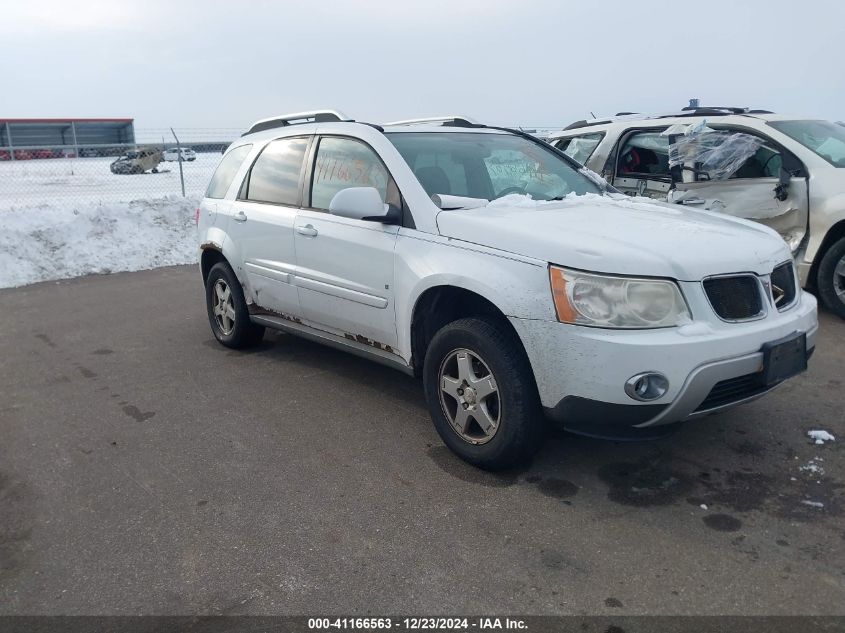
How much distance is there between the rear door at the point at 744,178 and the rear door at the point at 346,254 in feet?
10.4

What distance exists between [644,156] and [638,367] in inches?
196

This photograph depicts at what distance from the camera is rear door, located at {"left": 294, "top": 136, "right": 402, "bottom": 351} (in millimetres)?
4047

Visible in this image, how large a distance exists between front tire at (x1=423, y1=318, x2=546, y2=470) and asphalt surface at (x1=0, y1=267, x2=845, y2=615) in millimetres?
174

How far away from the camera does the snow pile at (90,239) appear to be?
32.0 feet

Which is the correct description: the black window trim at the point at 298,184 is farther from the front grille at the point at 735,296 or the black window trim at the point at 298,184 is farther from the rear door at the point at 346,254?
the front grille at the point at 735,296

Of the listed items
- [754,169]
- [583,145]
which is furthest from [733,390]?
[583,145]

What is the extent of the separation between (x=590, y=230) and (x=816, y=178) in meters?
3.92

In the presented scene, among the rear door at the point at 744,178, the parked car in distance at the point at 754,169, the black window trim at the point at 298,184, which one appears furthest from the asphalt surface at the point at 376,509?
the rear door at the point at 744,178

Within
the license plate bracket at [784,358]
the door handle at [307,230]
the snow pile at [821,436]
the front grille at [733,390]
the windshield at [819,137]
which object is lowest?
the snow pile at [821,436]

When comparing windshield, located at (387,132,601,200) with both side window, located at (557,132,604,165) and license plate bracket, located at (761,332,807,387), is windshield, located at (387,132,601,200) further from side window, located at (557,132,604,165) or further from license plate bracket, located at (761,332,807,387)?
side window, located at (557,132,604,165)

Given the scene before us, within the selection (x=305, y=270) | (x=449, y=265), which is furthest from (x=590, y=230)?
(x=305, y=270)

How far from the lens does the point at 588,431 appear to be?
125 inches

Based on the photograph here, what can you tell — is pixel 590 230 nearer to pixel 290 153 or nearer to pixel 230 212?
pixel 290 153

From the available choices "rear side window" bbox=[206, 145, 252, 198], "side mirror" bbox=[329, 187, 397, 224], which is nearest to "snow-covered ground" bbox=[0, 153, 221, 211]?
"rear side window" bbox=[206, 145, 252, 198]
